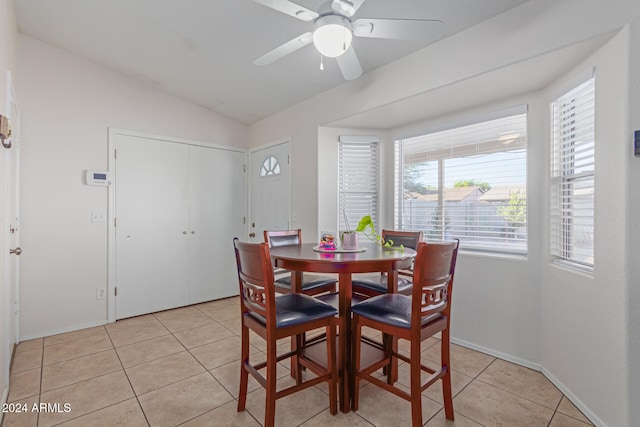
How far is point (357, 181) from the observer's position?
3.50 meters

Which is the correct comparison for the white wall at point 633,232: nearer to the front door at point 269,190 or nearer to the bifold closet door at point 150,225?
the front door at point 269,190

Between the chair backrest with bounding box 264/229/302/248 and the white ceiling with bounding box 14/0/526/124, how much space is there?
1571 millimetres

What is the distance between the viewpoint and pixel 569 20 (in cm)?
172

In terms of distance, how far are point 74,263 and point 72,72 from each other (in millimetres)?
1967

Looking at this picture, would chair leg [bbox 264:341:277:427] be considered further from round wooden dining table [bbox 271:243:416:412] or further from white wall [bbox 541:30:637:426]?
white wall [bbox 541:30:637:426]

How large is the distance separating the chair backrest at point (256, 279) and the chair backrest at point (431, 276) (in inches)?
28.6

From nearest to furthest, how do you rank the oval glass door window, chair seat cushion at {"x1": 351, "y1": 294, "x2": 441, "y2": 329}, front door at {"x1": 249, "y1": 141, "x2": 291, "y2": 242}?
chair seat cushion at {"x1": 351, "y1": 294, "x2": 441, "y2": 329}, front door at {"x1": 249, "y1": 141, "x2": 291, "y2": 242}, the oval glass door window

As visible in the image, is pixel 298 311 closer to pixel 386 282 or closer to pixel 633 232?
pixel 386 282

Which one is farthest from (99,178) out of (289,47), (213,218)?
(289,47)

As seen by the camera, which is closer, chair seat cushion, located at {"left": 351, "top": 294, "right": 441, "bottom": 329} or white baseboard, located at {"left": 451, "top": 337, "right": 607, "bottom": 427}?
chair seat cushion, located at {"left": 351, "top": 294, "right": 441, "bottom": 329}

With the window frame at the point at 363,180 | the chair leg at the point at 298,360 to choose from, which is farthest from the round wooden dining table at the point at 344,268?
the window frame at the point at 363,180

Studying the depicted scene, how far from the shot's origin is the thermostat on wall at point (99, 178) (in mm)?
3211

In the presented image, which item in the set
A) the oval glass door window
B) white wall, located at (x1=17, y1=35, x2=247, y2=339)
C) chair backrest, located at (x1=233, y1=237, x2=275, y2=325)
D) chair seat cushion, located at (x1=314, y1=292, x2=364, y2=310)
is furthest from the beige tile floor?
the oval glass door window

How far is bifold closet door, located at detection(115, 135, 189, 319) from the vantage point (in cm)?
345
